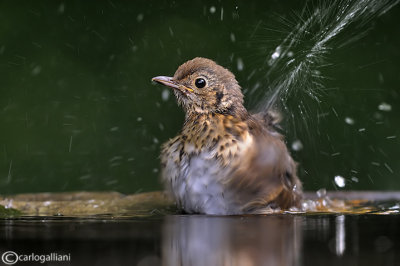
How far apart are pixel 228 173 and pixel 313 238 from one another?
112 cm

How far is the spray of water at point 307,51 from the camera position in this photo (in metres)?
3.98

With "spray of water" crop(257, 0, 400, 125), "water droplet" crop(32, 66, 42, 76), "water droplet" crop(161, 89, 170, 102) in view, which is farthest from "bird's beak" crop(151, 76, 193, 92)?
"water droplet" crop(32, 66, 42, 76)

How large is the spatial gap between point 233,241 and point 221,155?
119 cm

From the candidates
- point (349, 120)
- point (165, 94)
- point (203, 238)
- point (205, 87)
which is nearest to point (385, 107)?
point (349, 120)

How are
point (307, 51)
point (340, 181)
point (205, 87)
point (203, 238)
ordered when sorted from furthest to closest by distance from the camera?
point (340, 181) → point (307, 51) → point (205, 87) → point (203, 238)

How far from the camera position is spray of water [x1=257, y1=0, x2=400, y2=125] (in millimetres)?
3982

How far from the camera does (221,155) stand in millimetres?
3266

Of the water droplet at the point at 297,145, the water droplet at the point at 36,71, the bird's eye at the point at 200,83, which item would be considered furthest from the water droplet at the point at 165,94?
the bird's eye at the point at 200,83

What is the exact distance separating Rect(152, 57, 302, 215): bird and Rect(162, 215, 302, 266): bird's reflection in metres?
0.40

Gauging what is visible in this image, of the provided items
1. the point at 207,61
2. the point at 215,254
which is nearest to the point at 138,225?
the point at 215,254

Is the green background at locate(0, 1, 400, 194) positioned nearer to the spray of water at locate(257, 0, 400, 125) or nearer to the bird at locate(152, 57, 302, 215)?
the spray of water at locate(257, 0, 400, 125)

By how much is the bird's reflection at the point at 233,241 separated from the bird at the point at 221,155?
0.40 meters

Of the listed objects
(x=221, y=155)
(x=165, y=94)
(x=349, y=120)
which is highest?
(x=165, y=94)

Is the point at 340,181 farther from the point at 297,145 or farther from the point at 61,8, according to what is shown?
the point at 61,8
